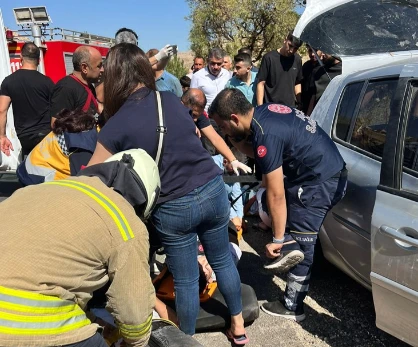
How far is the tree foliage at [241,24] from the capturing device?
1705 centimetres

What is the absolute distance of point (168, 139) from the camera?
2062mm

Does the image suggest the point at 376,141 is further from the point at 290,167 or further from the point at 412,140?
the point at 290,167

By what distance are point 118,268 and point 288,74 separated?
4542 millimetres

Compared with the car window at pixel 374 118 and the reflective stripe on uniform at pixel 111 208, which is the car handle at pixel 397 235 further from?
the reflective stripe on uniform at pixel 111 208

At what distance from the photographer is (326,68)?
420 centimetres

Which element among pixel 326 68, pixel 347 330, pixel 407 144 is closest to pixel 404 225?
pixel 407 144

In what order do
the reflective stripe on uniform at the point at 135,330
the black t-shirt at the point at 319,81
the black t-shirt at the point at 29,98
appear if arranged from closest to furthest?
the reflective stripe on uniform at the point at 135,330, the black t-shirt at the point at 29,98, the black t-shirt at the point at 319,81

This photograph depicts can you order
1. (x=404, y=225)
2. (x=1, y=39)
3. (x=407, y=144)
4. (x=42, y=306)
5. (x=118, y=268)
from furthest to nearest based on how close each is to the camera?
1. (x=1, y=39)
2. (x=407, y=144)
3. (x=404, y=225)
4. (x=118, y=268)
5. (x=42, y=306)

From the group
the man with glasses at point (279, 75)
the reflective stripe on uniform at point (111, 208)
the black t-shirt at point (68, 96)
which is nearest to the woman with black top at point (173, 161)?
the reflective stripe on uniform at point (111, 208)

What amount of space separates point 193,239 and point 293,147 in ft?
2.74

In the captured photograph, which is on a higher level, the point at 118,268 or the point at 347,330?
the point at 118,268

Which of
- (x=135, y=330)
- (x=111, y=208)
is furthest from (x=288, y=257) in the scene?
(x=111, y=208)

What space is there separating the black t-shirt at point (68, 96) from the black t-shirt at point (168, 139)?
1623 mm

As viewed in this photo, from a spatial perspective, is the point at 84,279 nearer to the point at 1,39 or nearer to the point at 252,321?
the point at 252,321
